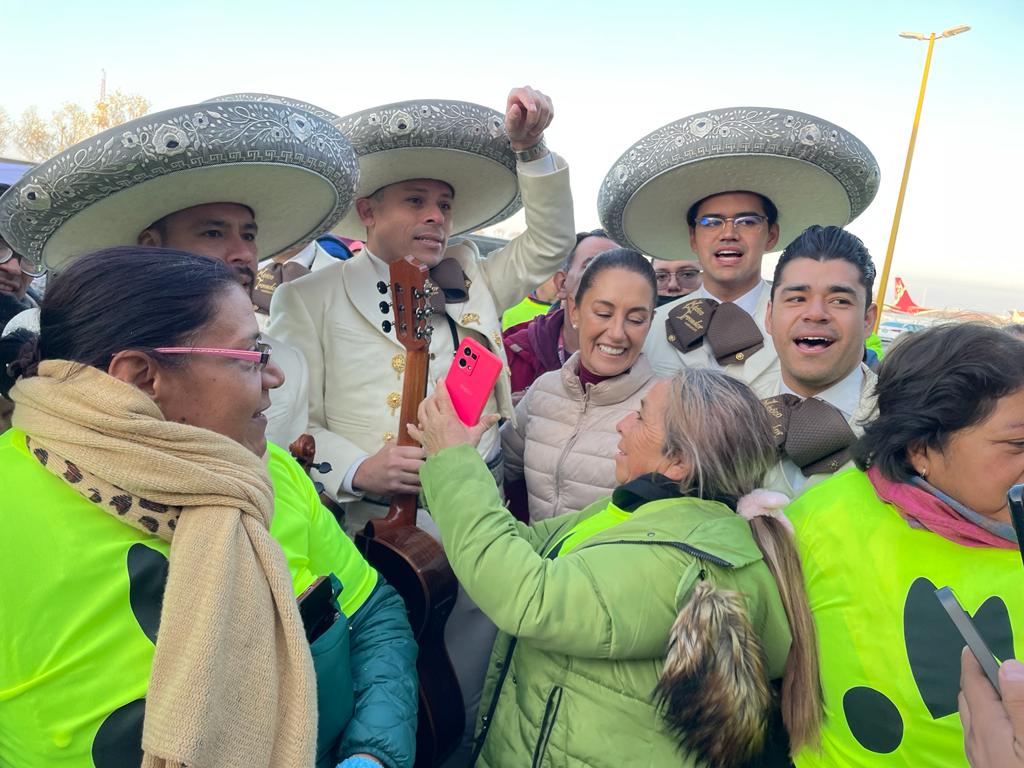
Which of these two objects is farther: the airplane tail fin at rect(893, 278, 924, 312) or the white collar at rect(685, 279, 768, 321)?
the airplane tail fin at rect(893, 278, 924, 312)

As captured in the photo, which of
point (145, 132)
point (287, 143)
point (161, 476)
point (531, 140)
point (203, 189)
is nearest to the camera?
point (161, 476)

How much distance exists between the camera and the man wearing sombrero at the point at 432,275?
8.12 feet

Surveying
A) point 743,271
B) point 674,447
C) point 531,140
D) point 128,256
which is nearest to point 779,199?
point 743,271

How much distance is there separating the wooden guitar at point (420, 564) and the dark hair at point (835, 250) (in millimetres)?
1308

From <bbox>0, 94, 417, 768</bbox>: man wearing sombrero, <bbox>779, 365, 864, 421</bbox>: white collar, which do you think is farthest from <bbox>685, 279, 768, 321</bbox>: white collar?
<bbox>0, 94, 417, 768</bbox>: man wearing sombrero

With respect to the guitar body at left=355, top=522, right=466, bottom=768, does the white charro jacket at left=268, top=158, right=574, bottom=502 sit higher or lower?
higher

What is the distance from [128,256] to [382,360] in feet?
4.37

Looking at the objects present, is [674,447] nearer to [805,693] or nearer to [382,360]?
[805,693]

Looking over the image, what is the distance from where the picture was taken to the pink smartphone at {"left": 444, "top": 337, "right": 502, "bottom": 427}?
6.28 ft

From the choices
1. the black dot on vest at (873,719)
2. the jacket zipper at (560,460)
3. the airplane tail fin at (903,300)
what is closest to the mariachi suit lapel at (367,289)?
the jacket zipper at (560,460)

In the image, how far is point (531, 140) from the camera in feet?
8.39

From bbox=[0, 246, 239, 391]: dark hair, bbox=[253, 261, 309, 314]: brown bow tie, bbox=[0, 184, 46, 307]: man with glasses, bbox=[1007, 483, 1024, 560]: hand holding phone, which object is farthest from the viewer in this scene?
bbox=[253, 261, 309, 314]: brown bow tie

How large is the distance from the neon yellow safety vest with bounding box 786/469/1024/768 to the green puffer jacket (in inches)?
6.1

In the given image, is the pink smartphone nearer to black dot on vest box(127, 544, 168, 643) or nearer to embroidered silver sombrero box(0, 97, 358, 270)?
embroidered silver sombrero box(0, 97, 358, 270)
